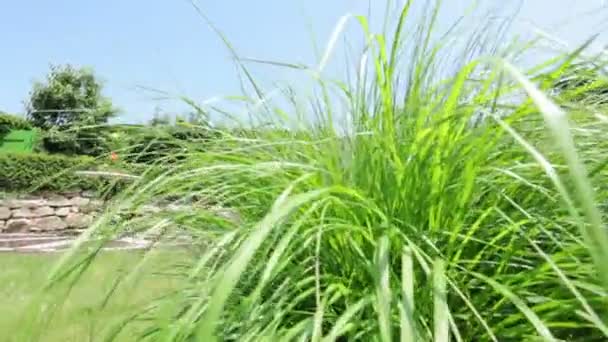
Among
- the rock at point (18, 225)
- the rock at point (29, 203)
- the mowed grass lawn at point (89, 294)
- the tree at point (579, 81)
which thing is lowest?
the rock at point (18, 225)

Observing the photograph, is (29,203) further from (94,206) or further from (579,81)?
(579,81)

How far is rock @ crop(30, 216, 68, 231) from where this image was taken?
10.9 m

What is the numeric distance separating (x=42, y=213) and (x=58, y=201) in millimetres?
351

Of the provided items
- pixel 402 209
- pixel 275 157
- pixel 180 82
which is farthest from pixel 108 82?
pixel 402 209

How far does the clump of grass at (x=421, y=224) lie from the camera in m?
0.93

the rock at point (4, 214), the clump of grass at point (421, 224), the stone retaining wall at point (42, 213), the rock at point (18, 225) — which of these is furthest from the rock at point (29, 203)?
the clump of grass at point (421, 224)

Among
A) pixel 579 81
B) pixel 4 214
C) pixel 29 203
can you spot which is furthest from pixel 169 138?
pixel 29 203

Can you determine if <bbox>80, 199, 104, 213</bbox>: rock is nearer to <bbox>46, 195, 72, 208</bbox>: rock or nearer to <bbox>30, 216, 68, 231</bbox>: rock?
<bbox>30, 216, 68, 231</bbox>: rock

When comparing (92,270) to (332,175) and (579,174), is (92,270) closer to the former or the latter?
(332,175)

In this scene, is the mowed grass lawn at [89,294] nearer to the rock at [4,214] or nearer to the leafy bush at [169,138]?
the leafy bush at [169,138]

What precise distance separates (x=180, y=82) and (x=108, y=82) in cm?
18

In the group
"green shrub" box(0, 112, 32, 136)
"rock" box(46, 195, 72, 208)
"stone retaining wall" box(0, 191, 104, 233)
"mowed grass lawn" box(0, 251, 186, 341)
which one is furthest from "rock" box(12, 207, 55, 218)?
"mowed grass lawn" box(0, 251, 186, 341)

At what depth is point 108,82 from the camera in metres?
1.56

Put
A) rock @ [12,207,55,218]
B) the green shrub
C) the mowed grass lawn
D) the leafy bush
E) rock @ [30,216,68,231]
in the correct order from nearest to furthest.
A: the mowed grass lawn < the leafy bush < rock @ [12,207,55,218] < rock @ [30,216,68,231] < the green shrub
